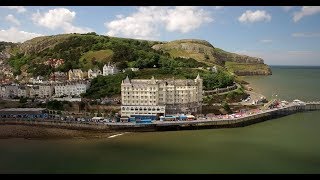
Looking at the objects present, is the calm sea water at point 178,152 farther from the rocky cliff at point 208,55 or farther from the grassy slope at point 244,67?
the grassy slope at point 244,67

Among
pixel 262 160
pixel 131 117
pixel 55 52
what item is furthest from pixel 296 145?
pixel 55 52

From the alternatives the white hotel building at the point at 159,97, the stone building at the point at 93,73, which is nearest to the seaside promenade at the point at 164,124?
the white hotel building at the point at 159,97

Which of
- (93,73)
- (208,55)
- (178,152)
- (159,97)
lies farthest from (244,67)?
(178,152)

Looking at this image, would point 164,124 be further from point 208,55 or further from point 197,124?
point 208,55

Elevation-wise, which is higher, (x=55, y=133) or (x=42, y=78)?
(x=42, y=78)

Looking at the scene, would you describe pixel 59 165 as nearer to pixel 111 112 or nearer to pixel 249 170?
pixel 249 170

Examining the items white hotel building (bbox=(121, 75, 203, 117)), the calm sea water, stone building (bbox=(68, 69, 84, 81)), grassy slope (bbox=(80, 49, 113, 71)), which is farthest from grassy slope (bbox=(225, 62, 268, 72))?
the calm sea water
